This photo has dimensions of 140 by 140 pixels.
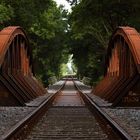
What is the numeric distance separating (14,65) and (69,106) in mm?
4130

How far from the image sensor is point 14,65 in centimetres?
2505

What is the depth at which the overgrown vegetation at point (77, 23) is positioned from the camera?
1382 inches

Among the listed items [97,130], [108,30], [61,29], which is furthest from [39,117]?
[61,29]

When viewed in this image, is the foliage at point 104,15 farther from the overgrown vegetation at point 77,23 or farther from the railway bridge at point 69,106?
the railway bridge at point 69,106

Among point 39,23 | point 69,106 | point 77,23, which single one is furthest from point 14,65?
point 39,23

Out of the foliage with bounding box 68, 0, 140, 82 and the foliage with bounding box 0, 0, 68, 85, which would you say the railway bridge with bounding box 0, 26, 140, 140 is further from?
the foliage with bounding box 0, 0, 68, 85

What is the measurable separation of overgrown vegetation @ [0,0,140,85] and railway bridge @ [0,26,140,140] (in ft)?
16.2

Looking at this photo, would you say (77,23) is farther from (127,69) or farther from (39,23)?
(127,69)

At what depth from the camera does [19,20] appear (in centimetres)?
4247

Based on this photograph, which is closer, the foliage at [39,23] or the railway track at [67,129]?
the railway track at [67,129]

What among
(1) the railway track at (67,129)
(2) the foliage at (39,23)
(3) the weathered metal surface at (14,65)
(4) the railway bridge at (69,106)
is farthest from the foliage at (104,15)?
(1) the railway track at (67,129)

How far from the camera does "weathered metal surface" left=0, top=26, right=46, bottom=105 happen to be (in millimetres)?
21297

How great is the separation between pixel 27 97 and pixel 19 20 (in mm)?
18787

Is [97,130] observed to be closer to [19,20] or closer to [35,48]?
[19,20]
